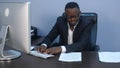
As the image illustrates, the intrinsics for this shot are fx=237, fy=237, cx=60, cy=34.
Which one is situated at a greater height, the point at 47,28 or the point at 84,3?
the point at 84,3

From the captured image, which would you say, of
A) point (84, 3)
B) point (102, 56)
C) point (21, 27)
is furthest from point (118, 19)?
point (21, 27)

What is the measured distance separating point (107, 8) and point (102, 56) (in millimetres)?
1391

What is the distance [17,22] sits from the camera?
1.81 metres

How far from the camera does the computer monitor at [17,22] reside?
176 cm

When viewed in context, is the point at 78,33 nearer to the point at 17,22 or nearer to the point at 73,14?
the point at 73,14

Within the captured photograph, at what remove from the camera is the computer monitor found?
1.76 meters

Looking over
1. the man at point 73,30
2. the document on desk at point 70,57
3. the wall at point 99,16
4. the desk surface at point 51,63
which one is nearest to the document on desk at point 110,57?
the desk surface at point 51,63

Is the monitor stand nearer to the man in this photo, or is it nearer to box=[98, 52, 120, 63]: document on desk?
the man

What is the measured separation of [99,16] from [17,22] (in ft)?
5.61

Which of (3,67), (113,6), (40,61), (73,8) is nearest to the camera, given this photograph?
(3,67)

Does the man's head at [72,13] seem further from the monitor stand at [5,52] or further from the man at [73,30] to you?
the monitor stand at [5,52]

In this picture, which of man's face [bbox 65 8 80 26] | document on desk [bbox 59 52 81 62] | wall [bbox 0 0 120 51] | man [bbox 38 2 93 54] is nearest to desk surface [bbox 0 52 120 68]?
document on desk [bbox 59 52 81 62]

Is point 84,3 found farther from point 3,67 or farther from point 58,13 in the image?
point 3,67

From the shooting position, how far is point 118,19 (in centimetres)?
326
